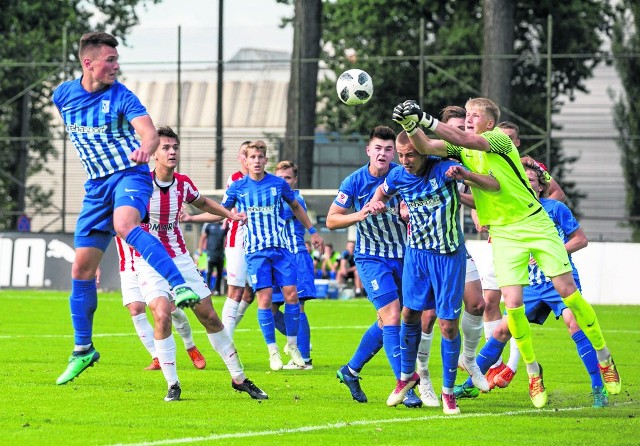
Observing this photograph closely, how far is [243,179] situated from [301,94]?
61.4 feet

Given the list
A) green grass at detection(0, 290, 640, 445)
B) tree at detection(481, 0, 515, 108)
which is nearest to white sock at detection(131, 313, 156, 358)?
green grass at detection(0, 290, 640, 445)

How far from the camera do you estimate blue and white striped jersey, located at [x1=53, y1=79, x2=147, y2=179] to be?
966 centimetres

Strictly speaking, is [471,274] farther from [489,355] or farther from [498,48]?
[498,48]

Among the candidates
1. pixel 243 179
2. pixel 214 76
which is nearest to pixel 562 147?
pixel 214 76

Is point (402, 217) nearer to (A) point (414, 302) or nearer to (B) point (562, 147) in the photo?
(A) point (414, 302)

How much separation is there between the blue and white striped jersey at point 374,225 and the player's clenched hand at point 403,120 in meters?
1.50

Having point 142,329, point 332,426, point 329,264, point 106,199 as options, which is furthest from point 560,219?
point 329,264

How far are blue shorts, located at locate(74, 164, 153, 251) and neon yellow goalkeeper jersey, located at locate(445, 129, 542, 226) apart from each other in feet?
7.27

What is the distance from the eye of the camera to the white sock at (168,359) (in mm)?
9555

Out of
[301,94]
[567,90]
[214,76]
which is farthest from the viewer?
[567,90]

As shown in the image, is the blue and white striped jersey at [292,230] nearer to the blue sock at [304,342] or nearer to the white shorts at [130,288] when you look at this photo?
the blue sock at [304,342]

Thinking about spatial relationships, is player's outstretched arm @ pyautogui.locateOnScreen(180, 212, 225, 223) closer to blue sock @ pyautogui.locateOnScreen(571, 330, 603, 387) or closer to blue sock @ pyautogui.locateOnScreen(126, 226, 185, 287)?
blue sock @ pyautogui.locateOnScreen(126, 226, 185, 287)

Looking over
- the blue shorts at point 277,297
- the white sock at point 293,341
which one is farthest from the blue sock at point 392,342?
the blue shorts at point 277,297

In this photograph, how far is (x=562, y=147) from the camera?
32.3 metres
